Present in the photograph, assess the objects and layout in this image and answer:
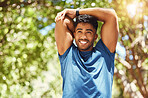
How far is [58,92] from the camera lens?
7.86m

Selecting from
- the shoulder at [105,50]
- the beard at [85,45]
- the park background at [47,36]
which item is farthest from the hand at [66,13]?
the park background at [47,36]

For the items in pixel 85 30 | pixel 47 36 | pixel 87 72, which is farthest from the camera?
pixel 47 36

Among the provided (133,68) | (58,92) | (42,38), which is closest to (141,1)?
(133,68)

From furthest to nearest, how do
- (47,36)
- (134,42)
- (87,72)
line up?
A: (47,36) < (134,42) < (87,72)

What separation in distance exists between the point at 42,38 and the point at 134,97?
2736 millimetres

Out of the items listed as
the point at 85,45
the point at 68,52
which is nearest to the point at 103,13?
the point at 85,45

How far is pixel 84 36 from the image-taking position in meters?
1.85

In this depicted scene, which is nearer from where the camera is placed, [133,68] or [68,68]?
[68,68]

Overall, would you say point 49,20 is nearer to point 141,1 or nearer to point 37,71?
point 37,71

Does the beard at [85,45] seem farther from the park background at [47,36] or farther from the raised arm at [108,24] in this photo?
the park background at [47,36]

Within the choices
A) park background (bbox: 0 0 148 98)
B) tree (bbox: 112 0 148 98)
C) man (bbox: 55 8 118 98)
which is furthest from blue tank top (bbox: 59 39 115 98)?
tree (bbox: 112 0 148 98)

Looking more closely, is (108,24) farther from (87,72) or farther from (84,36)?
(87,72)

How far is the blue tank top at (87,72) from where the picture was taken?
1.74m

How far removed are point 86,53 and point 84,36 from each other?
0.52 feet
